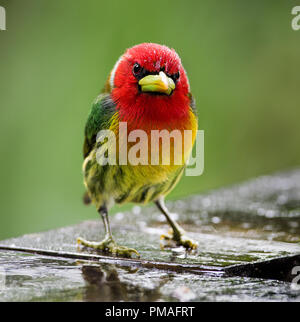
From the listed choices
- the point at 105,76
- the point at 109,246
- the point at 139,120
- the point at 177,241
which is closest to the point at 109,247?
the point at 109,246

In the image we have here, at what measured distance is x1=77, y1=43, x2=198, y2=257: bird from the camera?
8.27ft

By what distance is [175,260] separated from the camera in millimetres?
2402

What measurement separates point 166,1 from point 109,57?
1.05 metres

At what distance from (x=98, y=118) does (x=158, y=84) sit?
48 centimetres

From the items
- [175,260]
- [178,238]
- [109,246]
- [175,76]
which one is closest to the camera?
[175,260]

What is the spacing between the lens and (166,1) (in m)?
7.75

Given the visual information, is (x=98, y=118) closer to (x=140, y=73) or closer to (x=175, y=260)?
(x=140, y=73)

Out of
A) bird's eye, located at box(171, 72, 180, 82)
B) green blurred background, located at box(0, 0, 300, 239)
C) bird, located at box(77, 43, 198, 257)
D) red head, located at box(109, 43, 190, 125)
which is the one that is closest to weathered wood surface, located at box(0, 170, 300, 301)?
bird, located at box(77, 43, 198, 257)

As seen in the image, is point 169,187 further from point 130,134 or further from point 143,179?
point 130,134

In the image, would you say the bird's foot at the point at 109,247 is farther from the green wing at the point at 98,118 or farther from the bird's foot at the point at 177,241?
the green wing at the point at 98,118

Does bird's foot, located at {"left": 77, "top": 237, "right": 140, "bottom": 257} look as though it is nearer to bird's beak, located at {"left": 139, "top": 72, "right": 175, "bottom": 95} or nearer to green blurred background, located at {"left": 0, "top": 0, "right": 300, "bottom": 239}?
bird's beak, located at {"left": 139, "top": 72, "right": 175, "bottom": 95}

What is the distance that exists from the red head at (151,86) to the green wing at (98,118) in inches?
2.7

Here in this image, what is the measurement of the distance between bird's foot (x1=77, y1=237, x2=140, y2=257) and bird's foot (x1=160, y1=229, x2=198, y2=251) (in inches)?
9.1

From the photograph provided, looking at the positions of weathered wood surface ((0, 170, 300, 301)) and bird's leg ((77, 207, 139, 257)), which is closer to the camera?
weathered wood surface ((0, 170, 300, 301))
